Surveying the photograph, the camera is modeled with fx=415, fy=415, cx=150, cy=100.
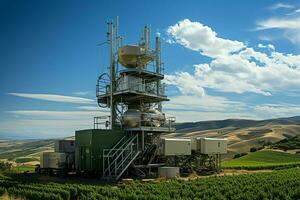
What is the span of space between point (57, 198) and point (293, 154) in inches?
2400

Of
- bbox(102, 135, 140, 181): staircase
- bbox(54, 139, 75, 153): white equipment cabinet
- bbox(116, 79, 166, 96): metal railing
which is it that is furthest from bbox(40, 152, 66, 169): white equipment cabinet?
bbox(116, 79, 166, 96): metal railing

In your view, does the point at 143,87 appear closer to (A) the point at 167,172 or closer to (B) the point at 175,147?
(B) the point at 175,147

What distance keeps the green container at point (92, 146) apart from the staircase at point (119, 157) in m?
0.52

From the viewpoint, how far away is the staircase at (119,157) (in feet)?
111

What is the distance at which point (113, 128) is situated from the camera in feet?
129

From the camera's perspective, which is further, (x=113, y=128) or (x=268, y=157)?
(x=268, y=157)

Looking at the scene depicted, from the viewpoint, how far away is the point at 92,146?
35031 mm

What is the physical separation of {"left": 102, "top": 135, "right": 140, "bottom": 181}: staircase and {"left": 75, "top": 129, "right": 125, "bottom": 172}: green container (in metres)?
0.52

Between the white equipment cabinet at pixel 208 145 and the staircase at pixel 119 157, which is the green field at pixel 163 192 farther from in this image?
the white equipment cabinet at pixel 208 145

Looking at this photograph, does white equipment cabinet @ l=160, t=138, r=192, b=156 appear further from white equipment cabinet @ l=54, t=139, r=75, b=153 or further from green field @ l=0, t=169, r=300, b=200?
green field @ l=0, t=169, r=300, b=200

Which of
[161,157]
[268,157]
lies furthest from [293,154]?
[161,157]

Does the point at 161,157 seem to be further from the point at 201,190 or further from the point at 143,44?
the point at 201,190

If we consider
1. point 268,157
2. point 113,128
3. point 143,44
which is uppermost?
point 143,44

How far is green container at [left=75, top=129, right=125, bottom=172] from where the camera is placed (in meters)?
35.1
